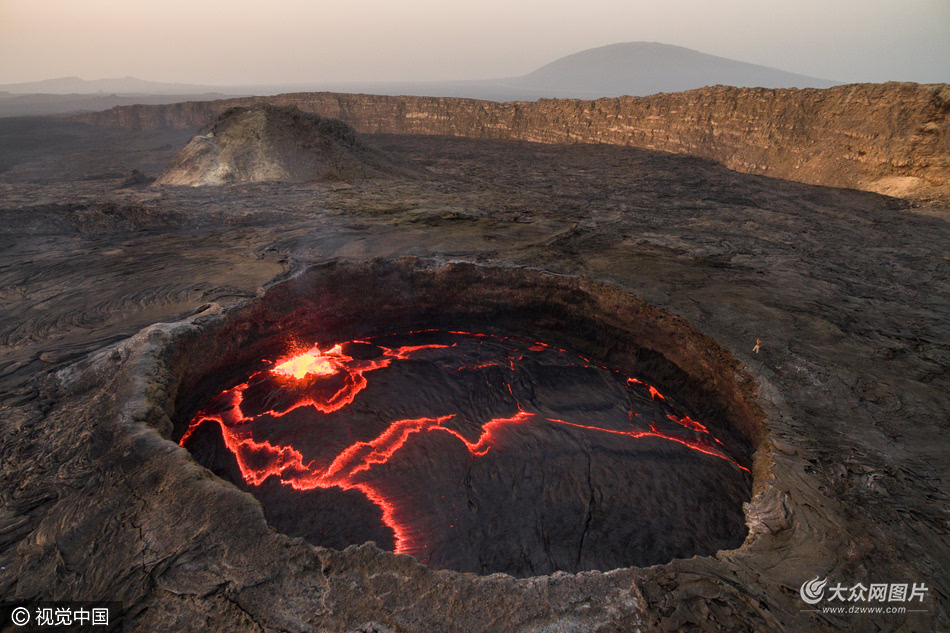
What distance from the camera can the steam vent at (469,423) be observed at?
15.0 ft

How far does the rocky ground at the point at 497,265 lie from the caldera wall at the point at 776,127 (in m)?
1.49

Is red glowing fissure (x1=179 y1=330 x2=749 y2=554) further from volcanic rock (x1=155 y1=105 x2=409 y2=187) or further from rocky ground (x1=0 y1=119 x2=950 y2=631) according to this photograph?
volcanic rock (x1=155 y1=105 x2=409 y2=187)

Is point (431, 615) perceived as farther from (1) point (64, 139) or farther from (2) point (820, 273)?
(1) point (64, 139)

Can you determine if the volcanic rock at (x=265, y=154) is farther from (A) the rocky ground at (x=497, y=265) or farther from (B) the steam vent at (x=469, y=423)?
(B) the steam vent at (x=469, y=423)

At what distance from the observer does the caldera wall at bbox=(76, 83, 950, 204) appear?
1184cm

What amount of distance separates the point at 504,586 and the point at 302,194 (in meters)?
11.7

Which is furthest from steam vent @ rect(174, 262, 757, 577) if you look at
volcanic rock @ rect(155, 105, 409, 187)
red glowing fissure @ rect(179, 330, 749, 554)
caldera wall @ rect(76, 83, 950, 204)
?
caldera wall @ rect(76, 83, 950, 204)

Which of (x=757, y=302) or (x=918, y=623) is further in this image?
(x=757, y=302)

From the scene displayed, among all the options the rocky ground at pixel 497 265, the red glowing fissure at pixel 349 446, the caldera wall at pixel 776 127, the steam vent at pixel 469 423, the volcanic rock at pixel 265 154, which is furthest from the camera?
the volcanic rock at pixel 265 154

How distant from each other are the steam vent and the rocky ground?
2.42ft

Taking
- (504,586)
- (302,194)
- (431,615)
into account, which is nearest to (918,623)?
(504,586)

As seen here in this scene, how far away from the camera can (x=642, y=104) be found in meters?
19.3

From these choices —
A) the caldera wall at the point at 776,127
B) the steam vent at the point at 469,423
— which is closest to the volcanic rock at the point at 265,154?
the steam vent at the point at 469,423

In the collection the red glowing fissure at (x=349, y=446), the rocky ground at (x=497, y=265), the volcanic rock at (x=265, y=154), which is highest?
the volcanic rock at (x=265, y=154)
